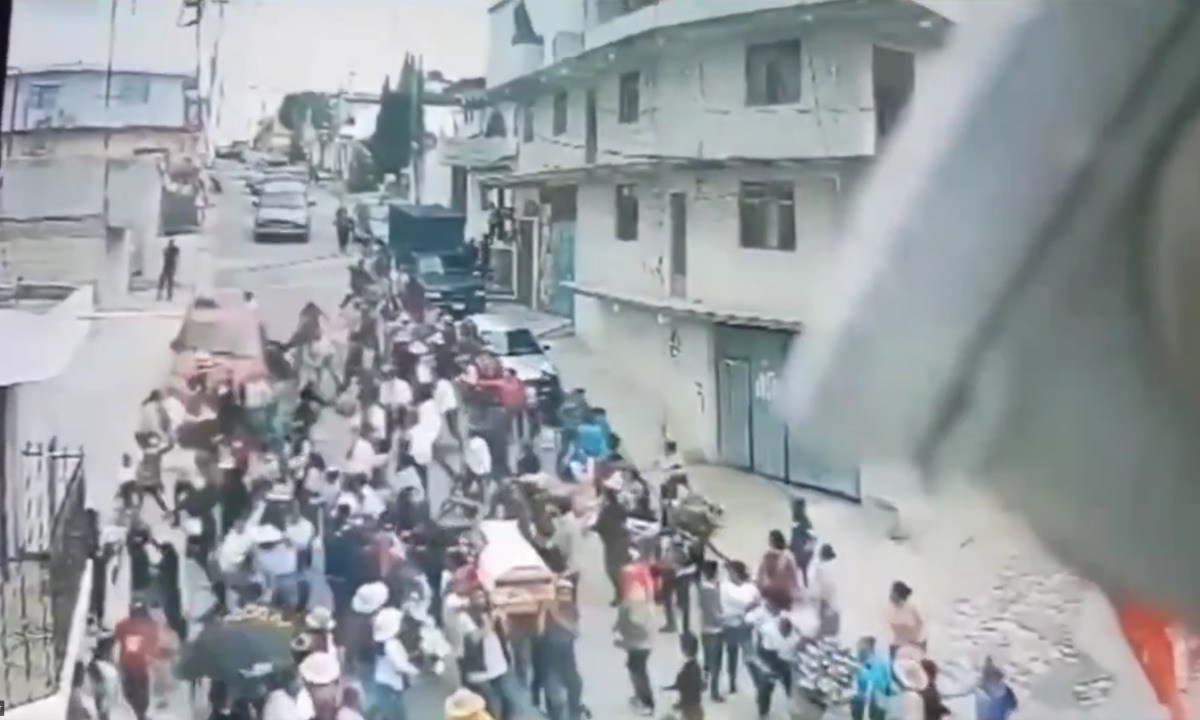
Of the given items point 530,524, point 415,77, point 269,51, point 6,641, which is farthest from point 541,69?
point 6,641

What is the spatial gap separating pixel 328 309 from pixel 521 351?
181 millimetres

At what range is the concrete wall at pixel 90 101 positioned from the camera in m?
1.24

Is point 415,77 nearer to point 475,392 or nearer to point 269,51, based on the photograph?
point 269,51

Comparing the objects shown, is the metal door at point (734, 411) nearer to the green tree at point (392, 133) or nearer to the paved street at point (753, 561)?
the paved street at point (753, 561)

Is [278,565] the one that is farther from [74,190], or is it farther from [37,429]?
[74,190]

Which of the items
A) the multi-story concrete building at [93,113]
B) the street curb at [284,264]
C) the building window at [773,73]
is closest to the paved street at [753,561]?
the street curb at [284,264]

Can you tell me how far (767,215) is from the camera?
3.82 feet

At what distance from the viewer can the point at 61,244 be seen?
1.24m

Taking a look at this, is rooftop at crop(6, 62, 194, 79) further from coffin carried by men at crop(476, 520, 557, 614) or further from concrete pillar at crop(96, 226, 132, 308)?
coffin carried by men at crop(476, 520, 557, 614)

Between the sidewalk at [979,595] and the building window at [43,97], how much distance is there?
0.69 m

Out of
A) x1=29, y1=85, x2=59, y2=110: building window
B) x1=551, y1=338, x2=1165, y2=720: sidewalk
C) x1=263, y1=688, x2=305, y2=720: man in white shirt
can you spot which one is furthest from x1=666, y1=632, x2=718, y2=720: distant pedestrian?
x1=29, y1=85, x2=59, y2=110: building window

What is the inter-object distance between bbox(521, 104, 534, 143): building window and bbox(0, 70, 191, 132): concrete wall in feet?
1.02

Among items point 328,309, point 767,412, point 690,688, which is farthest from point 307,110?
point 690,688

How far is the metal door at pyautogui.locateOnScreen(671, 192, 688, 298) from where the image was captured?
3.95ft
